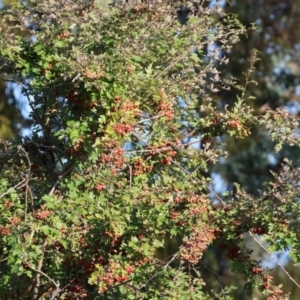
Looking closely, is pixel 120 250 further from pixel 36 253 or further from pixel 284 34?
pixel 284 34

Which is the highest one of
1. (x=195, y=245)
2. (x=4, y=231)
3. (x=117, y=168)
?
(x=117, y=168)

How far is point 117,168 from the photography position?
4.28 m

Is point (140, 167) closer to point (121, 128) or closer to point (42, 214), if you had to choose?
point (121, 128)

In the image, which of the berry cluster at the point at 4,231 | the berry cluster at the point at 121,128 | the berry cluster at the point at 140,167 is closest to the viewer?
the berry cluster at the point at 121,128

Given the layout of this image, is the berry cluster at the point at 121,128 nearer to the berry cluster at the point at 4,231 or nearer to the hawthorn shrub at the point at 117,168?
the hawthorn shrub at the point at 117,168

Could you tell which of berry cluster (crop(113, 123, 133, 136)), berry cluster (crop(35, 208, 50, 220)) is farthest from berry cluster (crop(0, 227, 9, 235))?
berry cluster (crop(113, 123, 133, 136))

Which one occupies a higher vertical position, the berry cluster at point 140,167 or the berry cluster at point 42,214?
the berry cluster at point 140,167

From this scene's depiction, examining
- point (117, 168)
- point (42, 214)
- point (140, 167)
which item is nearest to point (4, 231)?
point (42, 214)

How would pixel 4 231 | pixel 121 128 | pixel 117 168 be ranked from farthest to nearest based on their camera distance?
pixel 117 168, pixel 4 231, pixel 121 128

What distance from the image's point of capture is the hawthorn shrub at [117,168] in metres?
3.90

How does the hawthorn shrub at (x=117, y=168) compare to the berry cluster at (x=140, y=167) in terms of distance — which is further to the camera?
the berry cluster at (x=140, y=167)

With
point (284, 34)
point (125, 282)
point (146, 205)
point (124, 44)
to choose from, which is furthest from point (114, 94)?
point (284, 34)

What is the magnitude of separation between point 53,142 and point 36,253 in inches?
31.5

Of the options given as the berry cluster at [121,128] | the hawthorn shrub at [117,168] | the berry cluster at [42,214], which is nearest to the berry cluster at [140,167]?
the hawthorn shrub at [117,168]
